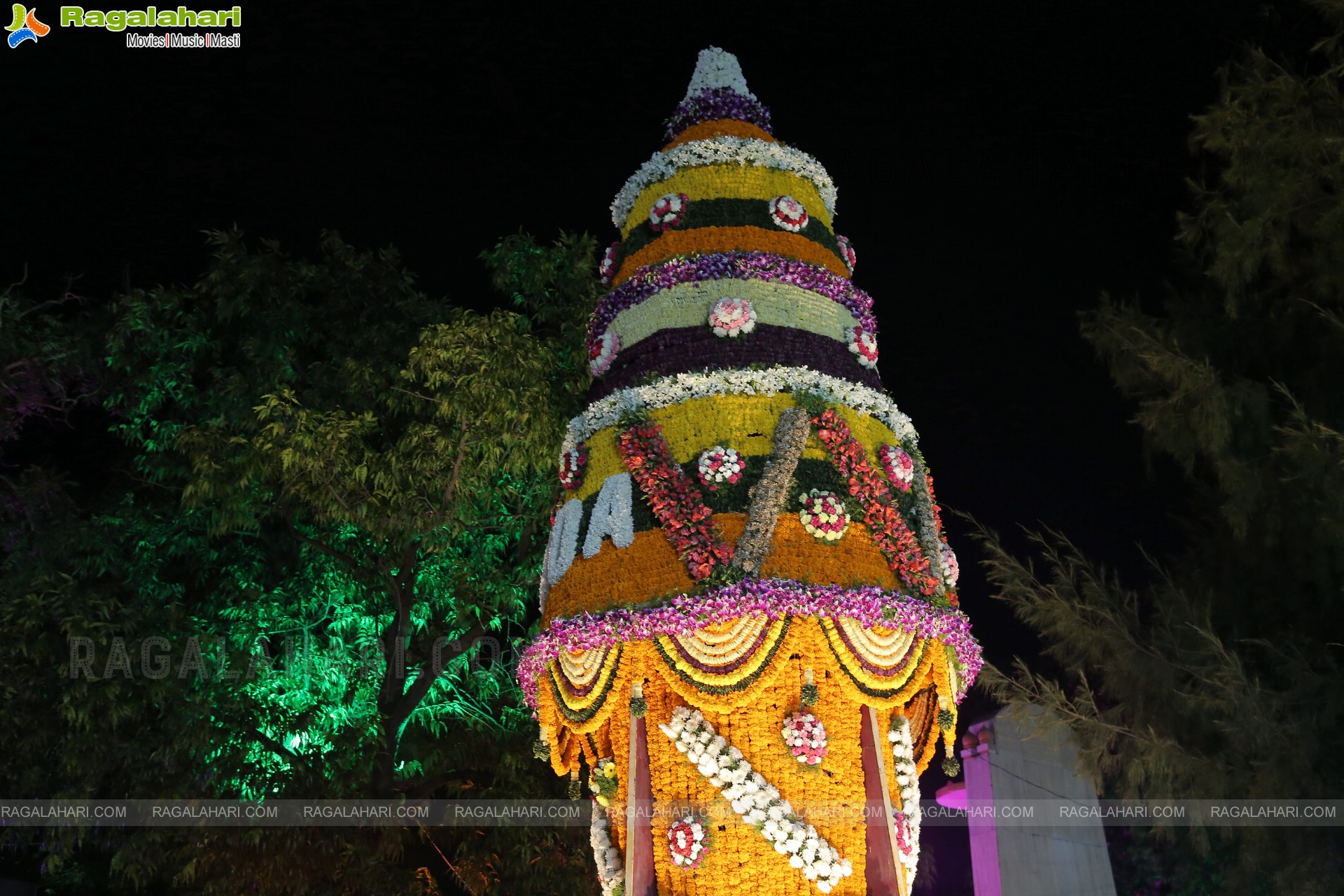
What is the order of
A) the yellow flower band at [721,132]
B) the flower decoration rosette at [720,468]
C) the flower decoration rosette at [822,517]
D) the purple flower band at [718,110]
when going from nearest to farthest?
the flower decoration rosette at [822,517] → the flower decoration rosette at [720,468] → the yellow flower band at [721,132] → the purple flower band at [718,110]

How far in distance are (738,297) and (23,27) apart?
10563mm

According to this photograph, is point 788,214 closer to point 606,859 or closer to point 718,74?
point 718,74

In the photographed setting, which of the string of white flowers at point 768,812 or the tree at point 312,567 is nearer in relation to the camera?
the string of white flowers at point 768,812

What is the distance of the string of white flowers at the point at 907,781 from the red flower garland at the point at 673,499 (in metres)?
2.37

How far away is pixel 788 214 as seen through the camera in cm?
1095

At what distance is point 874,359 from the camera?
10938 mm

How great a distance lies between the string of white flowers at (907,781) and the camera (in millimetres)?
9625

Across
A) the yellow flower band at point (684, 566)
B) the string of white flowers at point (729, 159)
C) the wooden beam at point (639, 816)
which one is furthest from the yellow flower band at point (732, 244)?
the wooden beam at point (639, 816)

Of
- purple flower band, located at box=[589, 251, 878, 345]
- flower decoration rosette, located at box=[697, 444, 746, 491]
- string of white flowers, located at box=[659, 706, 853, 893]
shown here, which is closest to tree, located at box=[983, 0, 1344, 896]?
purple flower band, located at box=[589, 251, 878, 345]

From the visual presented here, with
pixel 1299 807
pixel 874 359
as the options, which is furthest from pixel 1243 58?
pixel 1299 807

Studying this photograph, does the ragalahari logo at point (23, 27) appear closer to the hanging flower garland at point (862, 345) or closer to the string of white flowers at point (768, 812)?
the hanging flower garland at point (862, 345)

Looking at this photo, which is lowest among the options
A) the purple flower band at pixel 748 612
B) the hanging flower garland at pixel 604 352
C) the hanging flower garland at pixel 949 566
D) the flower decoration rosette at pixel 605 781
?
the flower decoration rosette at pixel 605 781

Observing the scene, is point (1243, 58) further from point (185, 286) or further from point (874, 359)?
point (185, 286)

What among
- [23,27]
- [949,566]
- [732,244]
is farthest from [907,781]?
[23,27]
